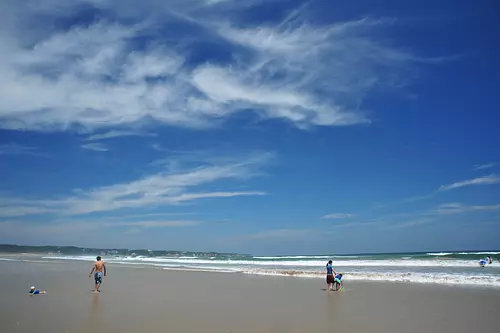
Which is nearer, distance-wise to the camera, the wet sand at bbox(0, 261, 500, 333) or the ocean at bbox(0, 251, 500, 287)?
the wet sand at bbox(0, 261, 500, 333)

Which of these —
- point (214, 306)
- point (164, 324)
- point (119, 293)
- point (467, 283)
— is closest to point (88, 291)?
point (119, 293)

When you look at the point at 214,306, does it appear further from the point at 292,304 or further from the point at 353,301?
the point at 353,301

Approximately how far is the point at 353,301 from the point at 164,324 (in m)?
7.75

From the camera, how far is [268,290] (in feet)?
62.1

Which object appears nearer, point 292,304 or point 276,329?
point 276,329

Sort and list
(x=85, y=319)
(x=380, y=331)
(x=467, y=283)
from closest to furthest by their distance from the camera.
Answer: (x=380, y=331) → (x=85, y=319) → (x=467, y=283)

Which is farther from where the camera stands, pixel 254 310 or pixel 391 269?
pixel 391 269

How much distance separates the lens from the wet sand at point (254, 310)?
10.4 meters

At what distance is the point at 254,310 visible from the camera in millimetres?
13133

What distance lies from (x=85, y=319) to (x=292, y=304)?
7020 millimetres

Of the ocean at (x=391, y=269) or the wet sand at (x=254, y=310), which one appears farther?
the ocean at (x=391, y=269)

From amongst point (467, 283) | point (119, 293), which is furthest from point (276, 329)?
point (467, 283)

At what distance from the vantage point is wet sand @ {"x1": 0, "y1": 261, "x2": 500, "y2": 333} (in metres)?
10.4

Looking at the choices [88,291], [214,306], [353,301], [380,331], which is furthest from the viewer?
[88,291]
